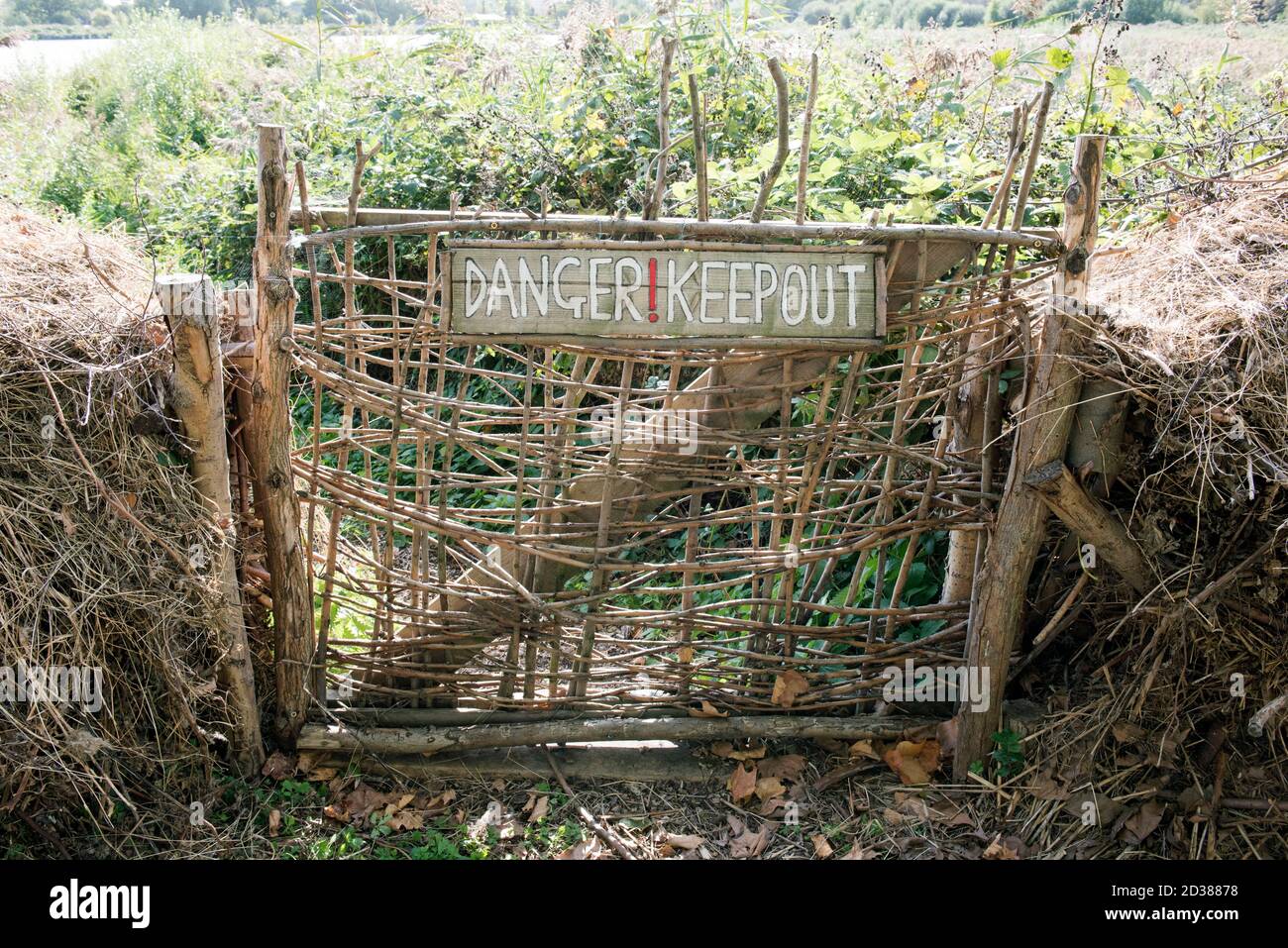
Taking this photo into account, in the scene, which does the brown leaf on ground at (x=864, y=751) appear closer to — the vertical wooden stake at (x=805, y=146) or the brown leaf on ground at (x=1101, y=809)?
the brown leaf on ground at (x=1101, y=809)

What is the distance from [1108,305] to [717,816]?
2021 mm

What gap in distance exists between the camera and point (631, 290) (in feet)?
8.92

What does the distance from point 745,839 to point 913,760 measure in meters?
0.66

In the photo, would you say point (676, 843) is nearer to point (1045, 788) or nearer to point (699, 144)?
point (1045, 788)

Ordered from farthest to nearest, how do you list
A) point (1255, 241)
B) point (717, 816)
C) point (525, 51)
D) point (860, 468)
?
point (525, 51)
point (860, 468)
point (717, 816)
point (1255, 241)

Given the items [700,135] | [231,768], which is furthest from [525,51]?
[231,768]

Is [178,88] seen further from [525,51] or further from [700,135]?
[700,135]

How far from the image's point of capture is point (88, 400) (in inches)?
104

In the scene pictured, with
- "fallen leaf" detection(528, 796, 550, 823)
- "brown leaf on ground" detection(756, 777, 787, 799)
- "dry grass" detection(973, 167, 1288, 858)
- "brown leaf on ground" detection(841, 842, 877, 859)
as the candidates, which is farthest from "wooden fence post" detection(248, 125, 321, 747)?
"dry grass" detection(973, 167, 1288, 858)

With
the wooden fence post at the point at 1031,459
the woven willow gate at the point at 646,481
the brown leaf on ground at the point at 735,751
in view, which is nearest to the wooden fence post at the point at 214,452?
the woven willow gate at the point at 646,481

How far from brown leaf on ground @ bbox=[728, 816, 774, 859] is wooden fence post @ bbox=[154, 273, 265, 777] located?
157 cm

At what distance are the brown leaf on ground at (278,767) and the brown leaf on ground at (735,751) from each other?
143cm

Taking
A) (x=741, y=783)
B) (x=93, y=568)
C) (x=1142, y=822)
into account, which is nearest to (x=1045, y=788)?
(x=1142, y=822)
